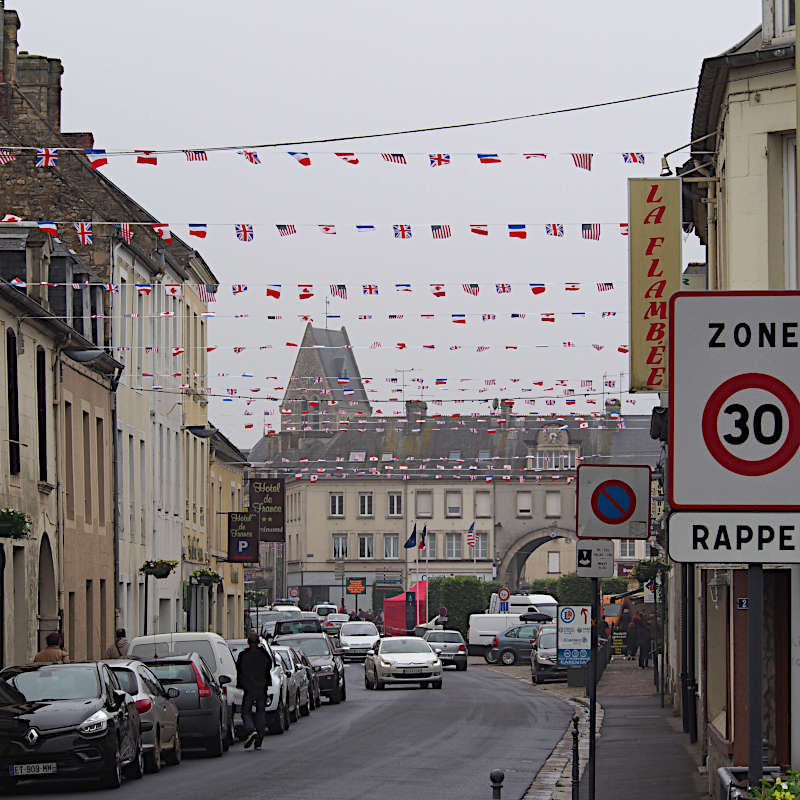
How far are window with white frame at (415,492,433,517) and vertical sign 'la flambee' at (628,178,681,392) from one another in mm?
96189

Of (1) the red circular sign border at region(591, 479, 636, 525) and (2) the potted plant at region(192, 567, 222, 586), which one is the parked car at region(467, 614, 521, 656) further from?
(1) the red circular sign border at region(591, 479, 636, 525)

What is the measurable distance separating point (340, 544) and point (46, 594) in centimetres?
8415

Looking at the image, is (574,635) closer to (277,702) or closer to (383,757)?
(277,702)

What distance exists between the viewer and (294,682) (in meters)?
30.7

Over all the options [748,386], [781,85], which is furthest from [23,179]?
[748,386]

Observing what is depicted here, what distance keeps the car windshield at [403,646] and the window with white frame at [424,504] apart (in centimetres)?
6907

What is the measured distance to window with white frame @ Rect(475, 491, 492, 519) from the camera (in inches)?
4459

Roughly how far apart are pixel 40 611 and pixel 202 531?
21365mm

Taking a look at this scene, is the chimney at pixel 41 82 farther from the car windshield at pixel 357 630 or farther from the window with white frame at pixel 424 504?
the window with white frame at pixel 424 504

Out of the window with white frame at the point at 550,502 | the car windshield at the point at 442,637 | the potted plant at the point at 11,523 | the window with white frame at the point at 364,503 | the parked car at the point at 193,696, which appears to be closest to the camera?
the parked car at the point at 193,696

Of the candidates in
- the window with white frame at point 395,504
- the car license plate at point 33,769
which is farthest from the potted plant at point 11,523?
the window with white frame at point 395,504

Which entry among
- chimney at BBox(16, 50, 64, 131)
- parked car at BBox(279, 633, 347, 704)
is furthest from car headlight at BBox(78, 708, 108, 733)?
chimney at BBox(16, 50, 64, 131)

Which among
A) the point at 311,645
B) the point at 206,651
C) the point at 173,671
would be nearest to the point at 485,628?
the point at 311,645

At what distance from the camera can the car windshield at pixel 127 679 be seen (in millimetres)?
19984
